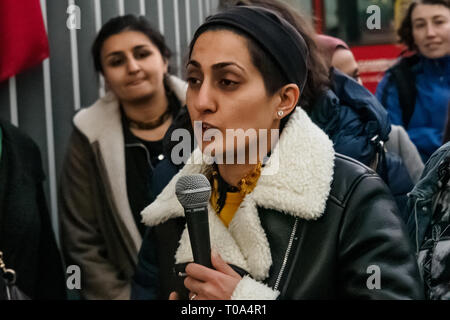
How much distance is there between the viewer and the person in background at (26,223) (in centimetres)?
305

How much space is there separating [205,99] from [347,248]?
558mm

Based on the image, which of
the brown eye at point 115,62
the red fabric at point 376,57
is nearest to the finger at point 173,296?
the brown eye at point 115,62

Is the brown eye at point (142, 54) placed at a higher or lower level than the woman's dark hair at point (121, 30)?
lower

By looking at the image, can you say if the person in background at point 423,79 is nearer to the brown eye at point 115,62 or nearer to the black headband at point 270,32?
the brown eye at point 115,62

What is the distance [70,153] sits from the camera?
3.58 metres

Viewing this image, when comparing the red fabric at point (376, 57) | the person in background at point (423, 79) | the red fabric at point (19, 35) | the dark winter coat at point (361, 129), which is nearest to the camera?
the dark winter coat at point (361, 129)

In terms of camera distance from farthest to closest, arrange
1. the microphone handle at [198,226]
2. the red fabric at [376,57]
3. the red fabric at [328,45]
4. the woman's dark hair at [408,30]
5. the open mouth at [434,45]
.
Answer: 1. the red fabric at [376,57]
2. the woman's dark hair at [408,30]
3. the open mouth at [434,45]
4. the red fabric at [328,45]
5. the microphone handle at [198,226]

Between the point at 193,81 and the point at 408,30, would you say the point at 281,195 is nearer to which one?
the point at 193,81

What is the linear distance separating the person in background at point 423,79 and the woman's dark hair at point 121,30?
141 cm

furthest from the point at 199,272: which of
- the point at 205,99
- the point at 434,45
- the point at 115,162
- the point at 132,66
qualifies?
the point at 434,45

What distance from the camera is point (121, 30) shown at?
358 centimetres
